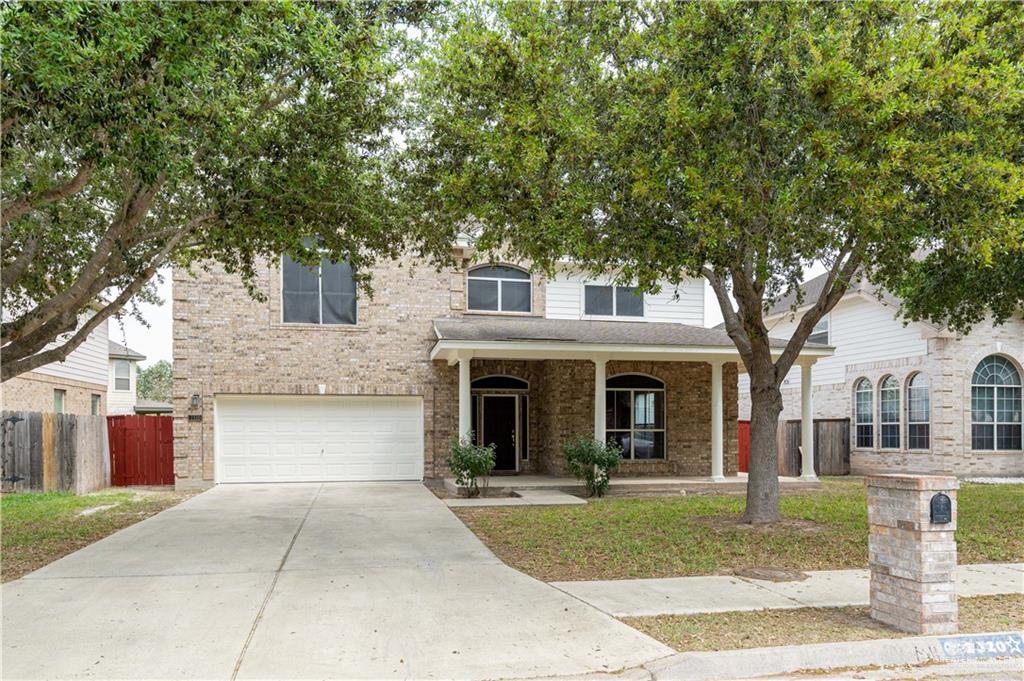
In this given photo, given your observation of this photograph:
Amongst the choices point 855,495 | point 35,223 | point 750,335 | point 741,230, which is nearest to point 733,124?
point 741,230

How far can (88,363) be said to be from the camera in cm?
2338

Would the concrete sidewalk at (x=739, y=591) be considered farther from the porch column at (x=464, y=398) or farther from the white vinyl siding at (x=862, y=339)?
the white vinyl siding at (x=862, y=339)

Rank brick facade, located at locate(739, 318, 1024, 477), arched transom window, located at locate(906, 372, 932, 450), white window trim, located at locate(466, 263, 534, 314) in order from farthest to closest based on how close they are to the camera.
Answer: arched transom window, located at locate(906, 372, 932, 450)
brick facade, located at locate(739, 318, 1024, 477)
white window trim, located at locate(466, 263, 534, 314)

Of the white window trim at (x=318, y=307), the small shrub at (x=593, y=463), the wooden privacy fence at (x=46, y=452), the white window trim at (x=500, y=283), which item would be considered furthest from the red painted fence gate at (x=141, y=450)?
the small shrub at (x=593, y=463)

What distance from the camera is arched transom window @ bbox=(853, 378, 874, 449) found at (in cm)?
2272

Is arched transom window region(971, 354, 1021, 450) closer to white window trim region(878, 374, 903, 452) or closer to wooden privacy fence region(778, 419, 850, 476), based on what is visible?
white window trim region(878, 374, 903, 452)

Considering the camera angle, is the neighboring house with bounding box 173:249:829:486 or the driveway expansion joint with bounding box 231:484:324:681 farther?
the neighboring house with bounding box 173:249:829:486

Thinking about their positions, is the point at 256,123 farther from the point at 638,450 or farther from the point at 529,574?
the point at 638,450

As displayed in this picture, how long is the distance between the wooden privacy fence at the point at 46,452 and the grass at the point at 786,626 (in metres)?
14.2

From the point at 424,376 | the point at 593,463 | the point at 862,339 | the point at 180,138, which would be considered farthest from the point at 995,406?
the point at 180,138

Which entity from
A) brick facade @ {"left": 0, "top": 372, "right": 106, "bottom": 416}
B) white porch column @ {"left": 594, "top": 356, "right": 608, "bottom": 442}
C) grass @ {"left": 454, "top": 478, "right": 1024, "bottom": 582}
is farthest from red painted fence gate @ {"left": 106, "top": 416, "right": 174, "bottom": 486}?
white porch column @ {"left": 594, "top": 356, "right": 608, "bottom": 442}

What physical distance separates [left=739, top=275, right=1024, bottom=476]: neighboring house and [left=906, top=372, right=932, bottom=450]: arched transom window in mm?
27

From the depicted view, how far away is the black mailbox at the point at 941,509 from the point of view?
19.4ft

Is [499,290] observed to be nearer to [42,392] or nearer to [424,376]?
[424,376]
